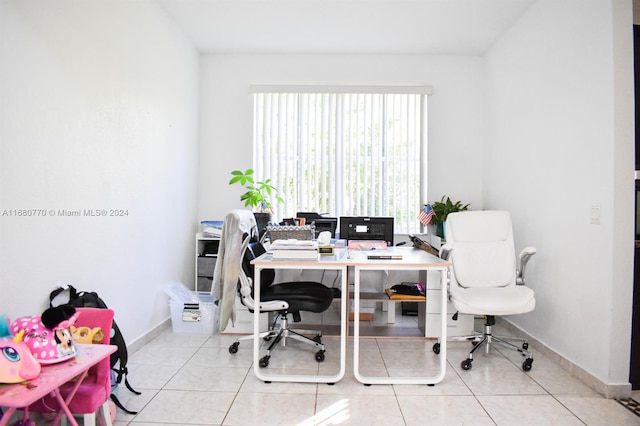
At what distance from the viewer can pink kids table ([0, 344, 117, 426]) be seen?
4.50 feet

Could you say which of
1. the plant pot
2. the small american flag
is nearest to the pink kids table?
the plant pot

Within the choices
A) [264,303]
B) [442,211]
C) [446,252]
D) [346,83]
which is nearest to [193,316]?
[264,303]

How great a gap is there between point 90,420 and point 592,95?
365 centimetres

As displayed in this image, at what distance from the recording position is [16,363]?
1481 mm

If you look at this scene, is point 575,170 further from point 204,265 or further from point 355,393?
point 204,265

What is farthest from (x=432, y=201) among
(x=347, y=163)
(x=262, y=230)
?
(x=262, y=230)

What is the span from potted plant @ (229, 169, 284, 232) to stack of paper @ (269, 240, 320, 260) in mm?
1374

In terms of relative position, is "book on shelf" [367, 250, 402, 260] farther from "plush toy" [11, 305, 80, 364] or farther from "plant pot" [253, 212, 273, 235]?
"plush toy" [11, 305, 80, 364]

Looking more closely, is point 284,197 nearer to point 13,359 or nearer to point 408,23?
point 408,23

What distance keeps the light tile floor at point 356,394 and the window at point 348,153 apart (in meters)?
1.97

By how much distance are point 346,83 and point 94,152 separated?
10.00 ft

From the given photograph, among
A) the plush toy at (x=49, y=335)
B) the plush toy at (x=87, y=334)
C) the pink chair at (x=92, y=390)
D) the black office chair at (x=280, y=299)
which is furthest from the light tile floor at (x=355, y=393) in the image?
the plush toy at (x=49, y=335)

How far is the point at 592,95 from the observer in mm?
2744

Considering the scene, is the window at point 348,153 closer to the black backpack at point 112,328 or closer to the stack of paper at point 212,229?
the stack of paper at point 212,229
